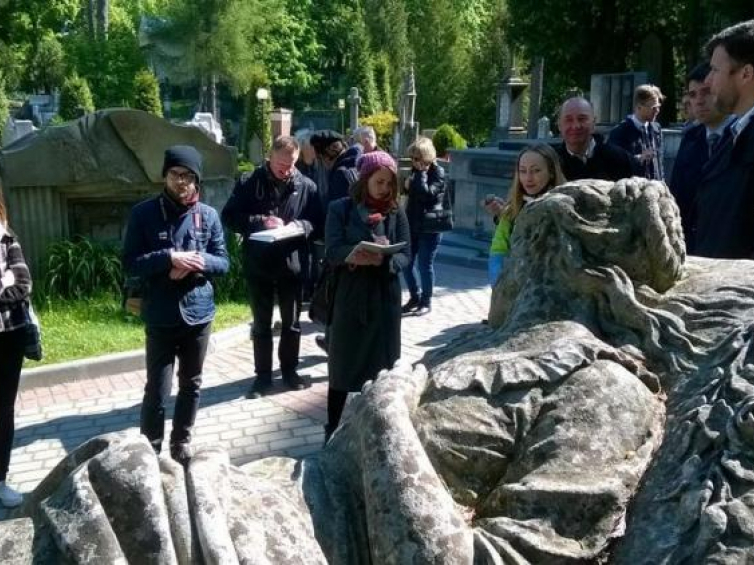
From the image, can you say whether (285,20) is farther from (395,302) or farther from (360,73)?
(395,302)

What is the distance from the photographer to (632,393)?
1.95m

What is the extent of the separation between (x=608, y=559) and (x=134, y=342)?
6.38 metres

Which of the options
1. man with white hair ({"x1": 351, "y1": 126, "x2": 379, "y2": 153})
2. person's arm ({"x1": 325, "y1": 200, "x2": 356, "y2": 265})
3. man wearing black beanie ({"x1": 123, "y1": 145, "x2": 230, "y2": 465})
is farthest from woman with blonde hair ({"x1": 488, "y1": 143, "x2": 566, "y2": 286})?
man with white hair ({"x1": 351, "y1": 126, "x2": 379, "y2": 153})

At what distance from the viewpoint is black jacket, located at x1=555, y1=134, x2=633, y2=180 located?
512 centimetres

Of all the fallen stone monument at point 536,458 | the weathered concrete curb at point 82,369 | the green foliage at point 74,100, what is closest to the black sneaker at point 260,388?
the weathered concrete curb at point 82,369

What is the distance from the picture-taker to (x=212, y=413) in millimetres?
6195

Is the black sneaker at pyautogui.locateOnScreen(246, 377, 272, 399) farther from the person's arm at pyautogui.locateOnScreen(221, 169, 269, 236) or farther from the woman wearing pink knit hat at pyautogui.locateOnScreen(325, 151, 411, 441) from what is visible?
the woman wearing pink knit hat at pyautogui.locateOnScreen(325, 151, 411, 441)

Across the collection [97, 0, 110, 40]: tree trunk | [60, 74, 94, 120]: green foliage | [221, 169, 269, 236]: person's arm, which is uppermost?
[97, 0, 110, 40]: tree trunk

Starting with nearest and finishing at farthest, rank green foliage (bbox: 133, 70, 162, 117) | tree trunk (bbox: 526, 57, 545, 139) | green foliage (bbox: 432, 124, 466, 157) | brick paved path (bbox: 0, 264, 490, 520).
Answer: brick paved path (bbox: 0, 264, 490, 520) < green foliage (bbox: 432, 124, 466, 157) < tree trunk (bbox: 526, 57, 545, 139) < green foliage (bbox: 133, 70, 162, 117)

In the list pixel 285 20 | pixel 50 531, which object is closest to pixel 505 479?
pixel 50 531

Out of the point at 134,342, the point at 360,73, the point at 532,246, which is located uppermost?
the point at 360,73

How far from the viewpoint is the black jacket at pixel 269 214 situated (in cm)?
628

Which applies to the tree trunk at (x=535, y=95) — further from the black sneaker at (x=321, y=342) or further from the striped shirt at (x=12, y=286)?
the striped shirt at (x=12, y=286)

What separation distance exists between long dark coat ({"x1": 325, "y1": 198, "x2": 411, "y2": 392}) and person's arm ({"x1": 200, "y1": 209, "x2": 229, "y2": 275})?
648 mm
